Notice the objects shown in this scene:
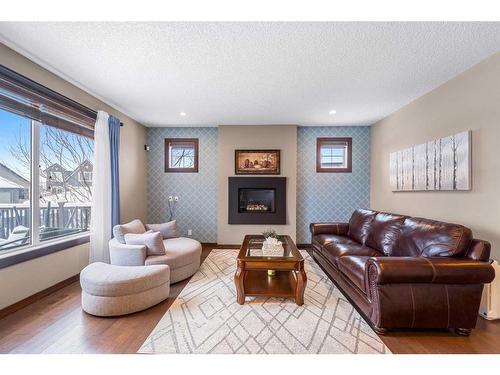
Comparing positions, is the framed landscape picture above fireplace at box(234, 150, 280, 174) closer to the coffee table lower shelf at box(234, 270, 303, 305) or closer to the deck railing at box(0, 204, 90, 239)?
the coffee table lower shelf at box(234, 270, 303, 305)

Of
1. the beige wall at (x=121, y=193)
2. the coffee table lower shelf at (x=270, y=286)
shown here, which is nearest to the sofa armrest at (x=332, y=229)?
the coffee table lower shelf at (x=270, y=286)

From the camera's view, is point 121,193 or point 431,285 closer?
point 431,285

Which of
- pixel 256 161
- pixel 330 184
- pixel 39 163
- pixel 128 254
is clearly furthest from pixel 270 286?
pixel 39 163

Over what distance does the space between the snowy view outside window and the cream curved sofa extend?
2.48 feet

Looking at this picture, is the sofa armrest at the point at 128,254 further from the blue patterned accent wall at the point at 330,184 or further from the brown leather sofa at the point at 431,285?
the blue patterned accent wall at the point at 330,184

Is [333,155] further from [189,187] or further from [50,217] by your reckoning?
[50,217]

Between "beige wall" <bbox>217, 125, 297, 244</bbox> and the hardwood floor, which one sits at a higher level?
Result: "beige wall" <bbox>217, 125, 297, 244</bbox>

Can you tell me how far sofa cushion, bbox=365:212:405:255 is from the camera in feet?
9.40

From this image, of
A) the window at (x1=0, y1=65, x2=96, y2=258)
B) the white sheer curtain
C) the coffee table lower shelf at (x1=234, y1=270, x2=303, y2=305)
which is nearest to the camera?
the window at (x1=0, y1=65, x2=96, y2=258)

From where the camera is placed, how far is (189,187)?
5059 mm

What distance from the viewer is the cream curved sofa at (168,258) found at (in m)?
2.78

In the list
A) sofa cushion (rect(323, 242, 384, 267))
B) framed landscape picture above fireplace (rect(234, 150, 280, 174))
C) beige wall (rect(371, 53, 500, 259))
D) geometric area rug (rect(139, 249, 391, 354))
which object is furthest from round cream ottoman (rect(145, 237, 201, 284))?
beige wall (rect(371, 53, 500, 259))

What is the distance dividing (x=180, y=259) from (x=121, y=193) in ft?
6.61
